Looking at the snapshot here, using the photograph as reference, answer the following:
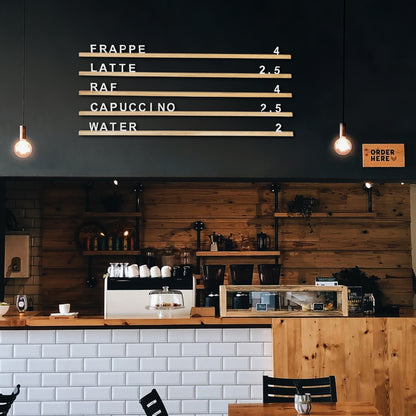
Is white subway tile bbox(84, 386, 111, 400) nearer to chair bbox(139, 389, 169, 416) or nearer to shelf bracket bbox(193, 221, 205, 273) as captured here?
chair bbox(139, 389, 169, 416)

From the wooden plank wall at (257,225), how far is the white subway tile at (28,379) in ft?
10.4

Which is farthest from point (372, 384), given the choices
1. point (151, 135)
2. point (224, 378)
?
point (151, 135)

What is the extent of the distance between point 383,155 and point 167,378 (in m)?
2.37

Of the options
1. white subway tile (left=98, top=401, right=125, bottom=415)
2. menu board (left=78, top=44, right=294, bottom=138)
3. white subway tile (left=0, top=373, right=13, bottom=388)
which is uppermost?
menu board (left=78, top=44, right=294, bottom=138)

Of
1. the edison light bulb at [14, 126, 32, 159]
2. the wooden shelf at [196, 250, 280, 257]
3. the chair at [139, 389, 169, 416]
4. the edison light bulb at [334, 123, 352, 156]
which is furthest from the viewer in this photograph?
the wooden shelf at [196, 250, 280, 257]

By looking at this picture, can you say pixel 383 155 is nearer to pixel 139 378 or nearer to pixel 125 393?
pixel 139 378

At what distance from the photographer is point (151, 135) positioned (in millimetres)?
4750

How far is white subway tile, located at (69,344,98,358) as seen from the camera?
4855 millimetres

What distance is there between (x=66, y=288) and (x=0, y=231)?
2103mm

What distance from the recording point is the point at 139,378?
15.9 ft

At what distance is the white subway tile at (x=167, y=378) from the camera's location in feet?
15.9

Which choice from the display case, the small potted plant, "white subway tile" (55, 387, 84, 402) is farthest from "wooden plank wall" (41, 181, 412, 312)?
the small potted plant

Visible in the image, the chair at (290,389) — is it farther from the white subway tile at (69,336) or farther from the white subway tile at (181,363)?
the white subway tile at (69,336)

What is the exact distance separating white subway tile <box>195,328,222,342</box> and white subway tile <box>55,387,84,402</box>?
983mm
